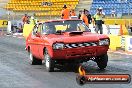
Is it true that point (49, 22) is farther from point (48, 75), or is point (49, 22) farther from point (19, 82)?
point (19, 82)

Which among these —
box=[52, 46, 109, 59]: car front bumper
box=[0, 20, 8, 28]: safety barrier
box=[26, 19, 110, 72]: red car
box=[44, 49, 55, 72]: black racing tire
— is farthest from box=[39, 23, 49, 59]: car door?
box=[0, 20, 8, 28]: safety barrier

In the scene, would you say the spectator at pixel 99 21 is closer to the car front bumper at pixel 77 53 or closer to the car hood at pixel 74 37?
the car hood at pixel 74 37

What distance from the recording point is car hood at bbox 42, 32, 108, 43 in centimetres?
1127

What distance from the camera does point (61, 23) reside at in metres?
12.8

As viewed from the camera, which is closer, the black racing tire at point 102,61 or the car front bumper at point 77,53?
the car front bumper at point 77,53

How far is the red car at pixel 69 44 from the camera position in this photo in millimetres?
11219

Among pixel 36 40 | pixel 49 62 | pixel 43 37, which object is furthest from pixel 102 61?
pixel 36 40

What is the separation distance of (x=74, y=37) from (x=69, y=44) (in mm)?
391

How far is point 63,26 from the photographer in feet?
41.3

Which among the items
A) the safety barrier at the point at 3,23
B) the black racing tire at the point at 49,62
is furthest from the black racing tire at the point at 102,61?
the safety barrier at the point at 3,23

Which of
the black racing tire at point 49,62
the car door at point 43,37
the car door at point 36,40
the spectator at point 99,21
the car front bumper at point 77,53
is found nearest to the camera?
the car front bumper at point 77,53

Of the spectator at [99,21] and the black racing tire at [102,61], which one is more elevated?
the spectator at [99,21]

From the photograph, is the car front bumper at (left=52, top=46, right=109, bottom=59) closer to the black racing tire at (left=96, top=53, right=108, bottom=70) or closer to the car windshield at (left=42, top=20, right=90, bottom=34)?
the black racing tire at (left=96, top=53, right=108, bottom=70)

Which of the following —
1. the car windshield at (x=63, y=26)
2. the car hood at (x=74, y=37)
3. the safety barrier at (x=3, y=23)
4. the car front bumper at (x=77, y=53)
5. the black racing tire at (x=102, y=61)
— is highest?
the car windshield at (x=63, y=26)
